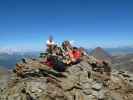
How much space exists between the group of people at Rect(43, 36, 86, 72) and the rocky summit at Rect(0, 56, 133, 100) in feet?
3.86

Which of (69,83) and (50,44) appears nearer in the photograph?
(69,83)

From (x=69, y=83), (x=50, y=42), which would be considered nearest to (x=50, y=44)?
(x=50, y=42)

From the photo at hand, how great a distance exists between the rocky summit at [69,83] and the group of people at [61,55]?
1.18 metres

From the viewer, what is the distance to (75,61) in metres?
40.5

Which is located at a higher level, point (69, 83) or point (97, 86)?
point (69, 83)

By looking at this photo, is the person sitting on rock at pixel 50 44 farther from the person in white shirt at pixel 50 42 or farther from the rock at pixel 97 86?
the rock at pixel 97 86

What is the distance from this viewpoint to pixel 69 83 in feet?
114

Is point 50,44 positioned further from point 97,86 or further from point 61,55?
point 97,86

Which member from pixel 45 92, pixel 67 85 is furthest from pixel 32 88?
pixel 67 85

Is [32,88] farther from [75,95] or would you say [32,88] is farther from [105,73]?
[105,73]

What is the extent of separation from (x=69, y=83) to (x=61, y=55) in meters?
7.02

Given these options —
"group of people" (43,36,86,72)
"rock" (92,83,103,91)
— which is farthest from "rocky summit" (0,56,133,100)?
"group of people" (43,36,86,72)

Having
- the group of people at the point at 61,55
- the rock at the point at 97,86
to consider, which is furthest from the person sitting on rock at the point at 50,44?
the rock at the point at 97,86

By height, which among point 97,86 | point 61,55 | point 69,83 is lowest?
point 97,86
